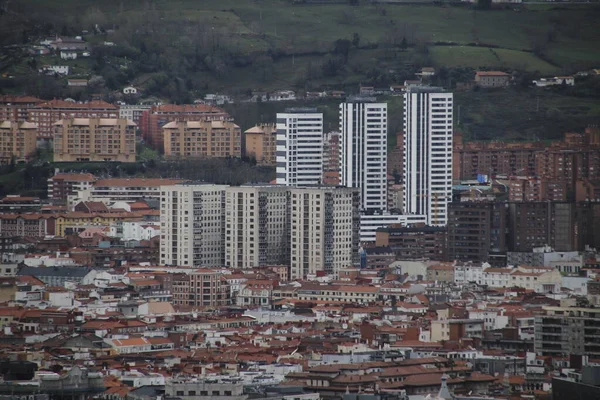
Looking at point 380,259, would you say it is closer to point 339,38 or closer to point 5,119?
point 5,119

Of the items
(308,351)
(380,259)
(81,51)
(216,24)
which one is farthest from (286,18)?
(308,351)

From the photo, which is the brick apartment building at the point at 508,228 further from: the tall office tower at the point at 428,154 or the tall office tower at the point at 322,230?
the tall office tower at the point at 428,154

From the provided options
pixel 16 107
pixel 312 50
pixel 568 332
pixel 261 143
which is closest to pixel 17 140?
pixel 16 107

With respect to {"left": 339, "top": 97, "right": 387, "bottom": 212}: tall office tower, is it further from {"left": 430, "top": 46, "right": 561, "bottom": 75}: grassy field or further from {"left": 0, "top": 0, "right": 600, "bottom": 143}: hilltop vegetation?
{"left": 430, "top": 46, "right": 561, "bottom": 75}: grassy field

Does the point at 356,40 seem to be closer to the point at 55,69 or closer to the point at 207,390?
the point at 55,69

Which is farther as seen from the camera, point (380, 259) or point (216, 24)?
point (216, 24)

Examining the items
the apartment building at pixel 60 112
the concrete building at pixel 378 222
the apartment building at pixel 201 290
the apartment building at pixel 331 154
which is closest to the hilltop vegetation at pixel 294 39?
the apartment building at pixel 60 112
